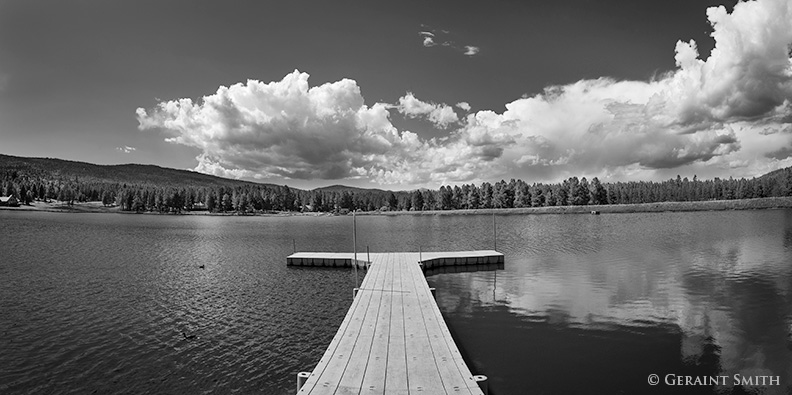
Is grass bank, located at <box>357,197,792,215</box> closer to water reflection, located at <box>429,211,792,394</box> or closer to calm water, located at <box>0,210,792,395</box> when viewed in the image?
water reflection, located at <box>429,211,792,394</box>

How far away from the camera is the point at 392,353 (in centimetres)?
1403

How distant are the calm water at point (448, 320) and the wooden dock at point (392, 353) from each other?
2264 mm

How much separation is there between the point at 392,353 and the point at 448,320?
32.1ft

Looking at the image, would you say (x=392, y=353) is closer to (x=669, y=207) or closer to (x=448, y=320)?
(x=448, y=320)

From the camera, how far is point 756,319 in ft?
71.4

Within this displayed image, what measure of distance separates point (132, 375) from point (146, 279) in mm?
21842

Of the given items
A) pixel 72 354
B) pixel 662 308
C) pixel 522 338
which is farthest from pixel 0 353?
pixel 662 308

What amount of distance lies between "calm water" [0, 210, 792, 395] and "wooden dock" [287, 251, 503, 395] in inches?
89.1

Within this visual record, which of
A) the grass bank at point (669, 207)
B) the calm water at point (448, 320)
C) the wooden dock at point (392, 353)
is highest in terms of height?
the grass bank at point (669, 207)

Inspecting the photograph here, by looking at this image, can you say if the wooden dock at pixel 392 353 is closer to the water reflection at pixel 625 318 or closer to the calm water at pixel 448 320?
the calm water at pixel 448 320

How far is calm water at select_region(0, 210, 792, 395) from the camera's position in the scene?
1577cm

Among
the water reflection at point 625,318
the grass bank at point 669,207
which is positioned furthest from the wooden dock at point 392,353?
the grass bank at point 669,207

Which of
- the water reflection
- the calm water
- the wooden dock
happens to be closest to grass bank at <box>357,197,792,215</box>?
the water reflection

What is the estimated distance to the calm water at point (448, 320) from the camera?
1577 cm
